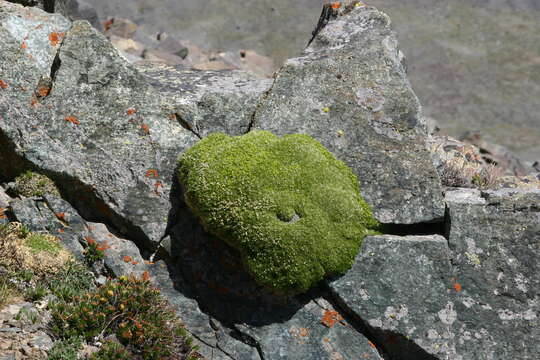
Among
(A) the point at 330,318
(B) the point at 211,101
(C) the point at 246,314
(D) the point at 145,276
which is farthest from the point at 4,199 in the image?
(A) the point at 330,318

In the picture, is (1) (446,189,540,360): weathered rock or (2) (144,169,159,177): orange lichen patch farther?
(2) (144,169,159,177): orange lichen patch

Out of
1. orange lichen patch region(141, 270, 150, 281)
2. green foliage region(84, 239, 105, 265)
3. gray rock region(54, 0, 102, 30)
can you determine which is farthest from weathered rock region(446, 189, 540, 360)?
gray rock region(54, 0, 102, 30)

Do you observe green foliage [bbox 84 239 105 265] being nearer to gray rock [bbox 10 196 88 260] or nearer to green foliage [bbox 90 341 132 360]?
gray rock [bbox 10 196 88 260]

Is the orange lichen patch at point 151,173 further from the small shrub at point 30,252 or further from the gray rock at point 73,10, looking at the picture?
the gray rock at point 73,10

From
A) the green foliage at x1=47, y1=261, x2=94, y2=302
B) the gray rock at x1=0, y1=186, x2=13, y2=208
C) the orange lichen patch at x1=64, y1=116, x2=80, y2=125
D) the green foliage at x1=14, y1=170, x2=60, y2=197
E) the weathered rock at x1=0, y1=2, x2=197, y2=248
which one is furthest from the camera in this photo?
the orange lichen patch at x1=64, y1=116, x2=80, y2=125

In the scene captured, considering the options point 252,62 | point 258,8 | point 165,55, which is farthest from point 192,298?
point 258,8

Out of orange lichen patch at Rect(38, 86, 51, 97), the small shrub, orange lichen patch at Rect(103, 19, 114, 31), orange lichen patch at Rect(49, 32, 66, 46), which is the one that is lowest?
orange lichen patch at Rect(103, 19, 114, 31)

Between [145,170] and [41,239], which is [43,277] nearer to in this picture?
[41,239]
